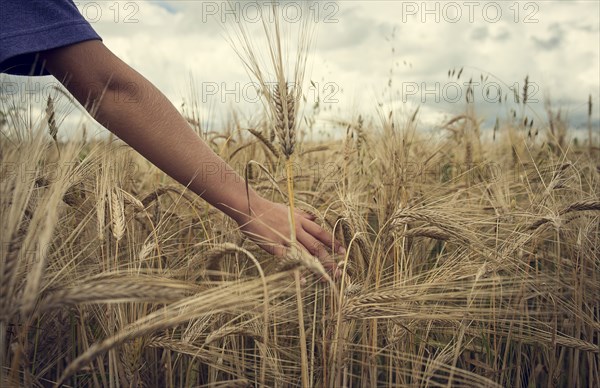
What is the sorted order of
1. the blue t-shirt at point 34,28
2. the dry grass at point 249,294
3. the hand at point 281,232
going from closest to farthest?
1. the dry grass at point 249,294
2. the blue t-shirt at point 34,28
3. the hand at point 281,232

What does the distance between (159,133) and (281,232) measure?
38 centimetres

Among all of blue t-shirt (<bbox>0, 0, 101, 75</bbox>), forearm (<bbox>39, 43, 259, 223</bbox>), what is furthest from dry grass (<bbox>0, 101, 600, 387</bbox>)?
blue t-shirt (<bbox>0, 0, 101, 75</bbox>)

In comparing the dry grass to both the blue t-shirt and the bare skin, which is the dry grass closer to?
the bare skin

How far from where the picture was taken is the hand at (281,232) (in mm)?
1202

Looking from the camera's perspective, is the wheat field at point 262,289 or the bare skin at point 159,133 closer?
the wheat field at point 262,289

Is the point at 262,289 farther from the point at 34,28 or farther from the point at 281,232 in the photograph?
the point at 34,28

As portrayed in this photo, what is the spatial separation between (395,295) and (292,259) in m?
0.29

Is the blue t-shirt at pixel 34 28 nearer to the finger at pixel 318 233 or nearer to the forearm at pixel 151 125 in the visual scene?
the forearm at pixel 151 125

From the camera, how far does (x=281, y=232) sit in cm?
123

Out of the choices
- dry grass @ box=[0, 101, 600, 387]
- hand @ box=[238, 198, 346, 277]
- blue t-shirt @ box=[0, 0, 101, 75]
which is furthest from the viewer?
hand @ box=[238, 198, 346, 277]

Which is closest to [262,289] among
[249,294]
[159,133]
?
[249,294]

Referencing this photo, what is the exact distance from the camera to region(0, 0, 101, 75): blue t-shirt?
1.09 m

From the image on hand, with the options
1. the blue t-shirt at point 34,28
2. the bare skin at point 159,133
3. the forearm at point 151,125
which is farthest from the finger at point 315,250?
the blue t-shirt at point 34,28

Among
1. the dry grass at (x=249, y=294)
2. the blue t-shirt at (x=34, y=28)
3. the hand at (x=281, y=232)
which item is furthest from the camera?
the hand at (x=281, y=232)
